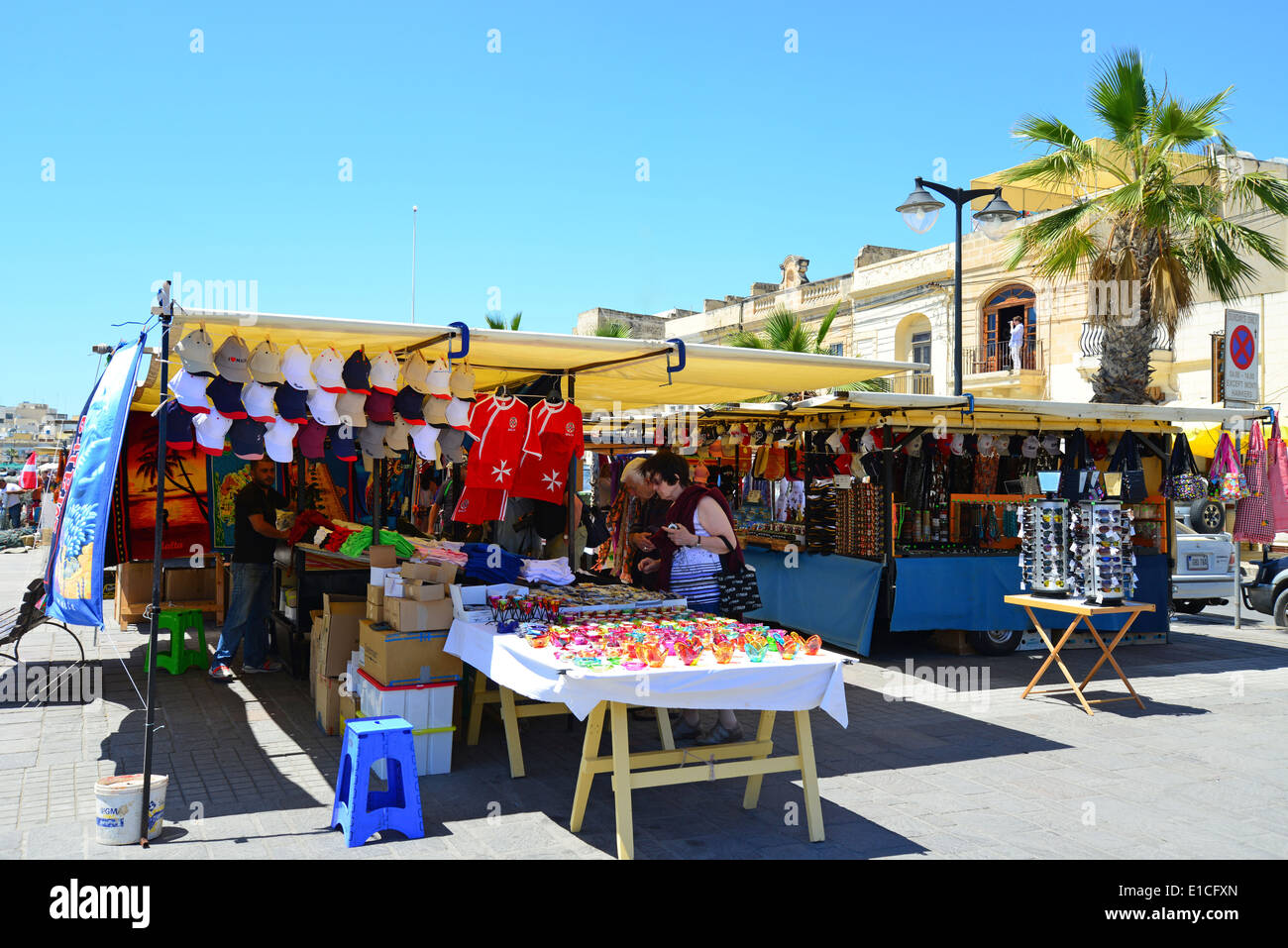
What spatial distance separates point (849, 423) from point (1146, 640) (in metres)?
4.29

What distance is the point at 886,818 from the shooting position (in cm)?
500

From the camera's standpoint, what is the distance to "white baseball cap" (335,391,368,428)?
20.1ft

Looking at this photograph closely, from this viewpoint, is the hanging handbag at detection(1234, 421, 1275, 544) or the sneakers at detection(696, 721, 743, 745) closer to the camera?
the sneakers at detection(696, 721, 743, 745)

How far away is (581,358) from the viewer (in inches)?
273

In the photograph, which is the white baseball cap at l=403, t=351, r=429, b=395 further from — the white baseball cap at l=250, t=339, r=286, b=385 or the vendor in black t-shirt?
the vendor in black t-shirt

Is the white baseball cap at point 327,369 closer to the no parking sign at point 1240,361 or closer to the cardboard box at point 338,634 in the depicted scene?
the cardboard box at point 338,634

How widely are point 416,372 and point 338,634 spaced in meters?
1.81

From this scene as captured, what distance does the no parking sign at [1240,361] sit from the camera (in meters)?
11.1

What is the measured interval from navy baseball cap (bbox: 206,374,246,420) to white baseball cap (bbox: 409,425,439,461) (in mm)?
1149

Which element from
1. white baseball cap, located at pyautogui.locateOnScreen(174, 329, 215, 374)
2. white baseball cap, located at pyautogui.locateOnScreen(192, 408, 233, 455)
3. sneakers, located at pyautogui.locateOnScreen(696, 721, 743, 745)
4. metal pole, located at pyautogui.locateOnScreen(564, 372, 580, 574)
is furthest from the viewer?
metal pole, located at pyautogui.locateOnScreen(564, 372, 580, 574)

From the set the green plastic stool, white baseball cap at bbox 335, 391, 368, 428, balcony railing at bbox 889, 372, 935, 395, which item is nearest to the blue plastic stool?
white baseball cap at bbox 335, 391, 368, 428

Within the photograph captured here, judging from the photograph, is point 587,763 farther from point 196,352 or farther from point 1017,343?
point 1017,343

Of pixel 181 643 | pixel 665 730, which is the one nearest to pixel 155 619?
pixel 665 730
